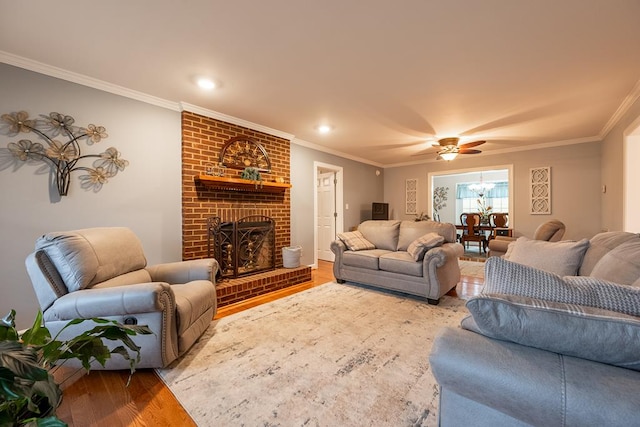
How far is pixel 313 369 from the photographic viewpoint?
5.98 ft

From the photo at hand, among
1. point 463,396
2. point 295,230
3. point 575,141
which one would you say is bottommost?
point 463,396

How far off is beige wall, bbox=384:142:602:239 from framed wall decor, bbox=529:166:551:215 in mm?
64

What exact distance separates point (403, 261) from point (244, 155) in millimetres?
2632

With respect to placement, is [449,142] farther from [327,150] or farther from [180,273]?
→ [180,273]

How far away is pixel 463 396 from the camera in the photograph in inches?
36.6

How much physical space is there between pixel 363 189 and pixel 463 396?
221 inches

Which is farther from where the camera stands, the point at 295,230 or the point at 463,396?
the point at 295,230

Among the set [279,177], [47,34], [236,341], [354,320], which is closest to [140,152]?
[47,34]

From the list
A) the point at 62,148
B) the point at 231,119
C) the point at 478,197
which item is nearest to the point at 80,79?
the point at 62,148

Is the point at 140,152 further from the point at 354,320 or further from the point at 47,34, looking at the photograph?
the point at 354,320

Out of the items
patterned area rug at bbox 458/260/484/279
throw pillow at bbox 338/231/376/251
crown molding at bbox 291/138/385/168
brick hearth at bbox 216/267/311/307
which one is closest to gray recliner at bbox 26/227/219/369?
brick hearth at bbox 216/267/311/307

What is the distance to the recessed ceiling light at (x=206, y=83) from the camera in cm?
254

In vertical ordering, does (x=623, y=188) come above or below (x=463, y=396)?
above

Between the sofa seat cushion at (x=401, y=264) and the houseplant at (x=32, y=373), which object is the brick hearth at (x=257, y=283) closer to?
the sofa seat cushion at (x=401, y=264)
